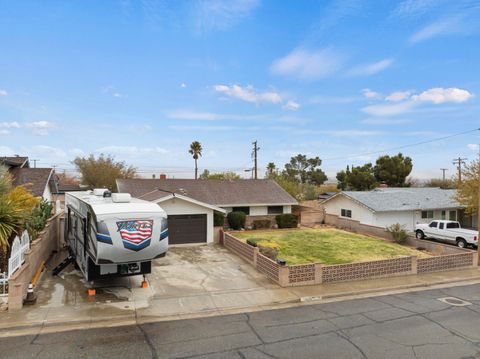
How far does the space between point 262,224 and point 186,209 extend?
866 centimetres

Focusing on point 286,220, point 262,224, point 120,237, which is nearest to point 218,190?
point 262,224

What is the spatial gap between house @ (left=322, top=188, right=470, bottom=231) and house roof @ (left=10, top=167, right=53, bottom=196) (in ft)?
84.4

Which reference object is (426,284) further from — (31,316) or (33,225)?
(33,225)

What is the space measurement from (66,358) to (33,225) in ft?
32.2

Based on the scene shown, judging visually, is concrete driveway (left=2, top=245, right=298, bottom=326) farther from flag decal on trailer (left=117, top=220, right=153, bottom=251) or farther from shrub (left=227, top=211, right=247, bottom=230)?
shrub (left=227, top=211, right=247, bottom=230)

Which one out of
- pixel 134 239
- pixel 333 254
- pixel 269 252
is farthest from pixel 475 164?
pixel 134 239

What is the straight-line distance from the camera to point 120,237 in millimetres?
11719

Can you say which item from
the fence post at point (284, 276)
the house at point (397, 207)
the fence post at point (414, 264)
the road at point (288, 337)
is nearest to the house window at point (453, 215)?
the house at point (397, 207)

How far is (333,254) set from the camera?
20.9m

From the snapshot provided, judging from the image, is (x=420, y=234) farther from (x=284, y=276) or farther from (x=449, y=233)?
(x=284, y=276)

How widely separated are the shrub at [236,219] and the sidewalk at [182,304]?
14.5 m

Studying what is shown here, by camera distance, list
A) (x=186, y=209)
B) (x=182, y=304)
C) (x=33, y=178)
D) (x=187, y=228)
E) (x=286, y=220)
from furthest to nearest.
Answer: (x=286, y=220) → (x=33, y=178) → (x=186, y=209) → (x=187, y=228) → (x=182, y=304)

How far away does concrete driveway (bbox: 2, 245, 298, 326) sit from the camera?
1109 centimetres

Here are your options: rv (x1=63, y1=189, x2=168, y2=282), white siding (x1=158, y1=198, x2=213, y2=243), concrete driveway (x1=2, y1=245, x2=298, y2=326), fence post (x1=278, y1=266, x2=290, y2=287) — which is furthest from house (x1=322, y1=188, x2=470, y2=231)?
rv (x1=63, y1=189, x2=168, y2=282)
